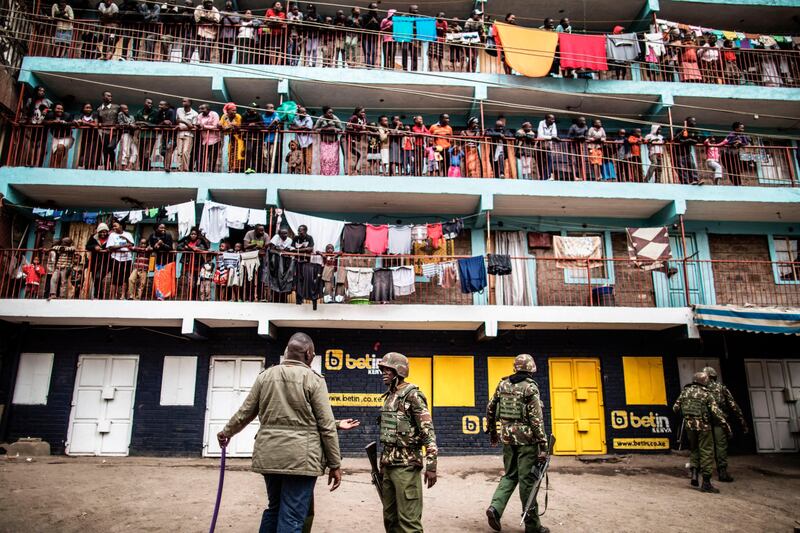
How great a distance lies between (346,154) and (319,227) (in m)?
2.11

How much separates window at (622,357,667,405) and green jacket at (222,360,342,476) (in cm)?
1065

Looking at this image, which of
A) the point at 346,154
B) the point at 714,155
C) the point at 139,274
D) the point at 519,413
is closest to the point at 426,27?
the point at 346,154

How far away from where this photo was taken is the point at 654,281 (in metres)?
13.7

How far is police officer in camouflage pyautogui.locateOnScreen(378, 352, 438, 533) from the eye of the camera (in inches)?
185

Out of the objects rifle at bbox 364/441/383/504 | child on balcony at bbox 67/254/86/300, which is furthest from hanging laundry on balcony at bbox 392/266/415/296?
child on balcony at bbox 67/254/86/300

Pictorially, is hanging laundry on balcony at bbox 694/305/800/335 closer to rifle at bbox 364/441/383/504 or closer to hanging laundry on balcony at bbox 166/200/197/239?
rifle at bbox 364/441/383/504

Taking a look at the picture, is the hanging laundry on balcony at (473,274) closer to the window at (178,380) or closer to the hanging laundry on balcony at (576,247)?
the hanging laundry on balcony at (576,247)

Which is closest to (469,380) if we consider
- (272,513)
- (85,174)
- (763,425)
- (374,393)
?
(374,393)

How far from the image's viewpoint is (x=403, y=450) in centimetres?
482

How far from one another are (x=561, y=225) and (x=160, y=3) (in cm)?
1197

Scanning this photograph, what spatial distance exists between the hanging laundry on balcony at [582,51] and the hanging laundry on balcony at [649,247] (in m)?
4.51

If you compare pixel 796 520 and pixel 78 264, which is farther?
pixel 78 264

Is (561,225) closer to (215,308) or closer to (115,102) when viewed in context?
(215,308)

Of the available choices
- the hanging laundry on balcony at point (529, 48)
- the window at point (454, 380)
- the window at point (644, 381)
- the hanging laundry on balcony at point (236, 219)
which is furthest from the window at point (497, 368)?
the hanging laundry on balcony at point (529, 48)
